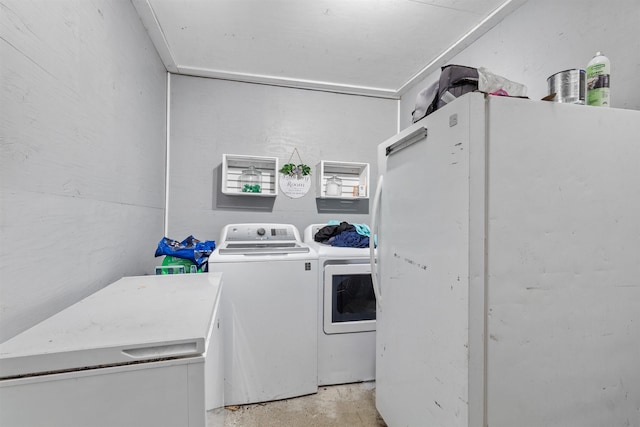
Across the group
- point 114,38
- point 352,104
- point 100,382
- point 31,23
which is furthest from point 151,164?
point 352,104

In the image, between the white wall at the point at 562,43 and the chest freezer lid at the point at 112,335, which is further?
the white wall at the point at 562,43

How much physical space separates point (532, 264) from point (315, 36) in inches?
78.4

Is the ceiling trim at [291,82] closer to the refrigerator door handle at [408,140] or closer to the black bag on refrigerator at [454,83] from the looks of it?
the refrigerator door handle at [408,140]

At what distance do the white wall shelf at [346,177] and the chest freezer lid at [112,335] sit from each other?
176 cm

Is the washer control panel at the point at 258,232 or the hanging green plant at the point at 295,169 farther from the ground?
the hanging green plant at the point at 295,169

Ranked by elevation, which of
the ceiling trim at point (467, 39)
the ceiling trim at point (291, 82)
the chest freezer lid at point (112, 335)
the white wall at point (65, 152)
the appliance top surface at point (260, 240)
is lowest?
the chest freezer lid at point (112, 335)

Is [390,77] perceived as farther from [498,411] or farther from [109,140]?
[498,411]

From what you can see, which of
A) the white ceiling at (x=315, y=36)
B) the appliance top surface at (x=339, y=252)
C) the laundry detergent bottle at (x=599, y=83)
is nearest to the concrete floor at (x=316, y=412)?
the appliance top surface at (x=339, y=252)

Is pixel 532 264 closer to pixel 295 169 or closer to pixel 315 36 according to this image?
pixel 315 36

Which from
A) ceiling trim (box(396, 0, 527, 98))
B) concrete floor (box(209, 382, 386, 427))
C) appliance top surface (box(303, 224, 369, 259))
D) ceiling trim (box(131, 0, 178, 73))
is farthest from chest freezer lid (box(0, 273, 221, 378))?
ceiling trim (box(396, 0, 527, 98))

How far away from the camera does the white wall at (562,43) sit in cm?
126

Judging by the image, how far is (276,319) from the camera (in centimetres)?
185

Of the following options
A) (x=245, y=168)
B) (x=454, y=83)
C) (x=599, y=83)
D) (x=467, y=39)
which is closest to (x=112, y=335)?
(x=454, y=83)

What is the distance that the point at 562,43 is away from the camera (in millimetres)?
1533
